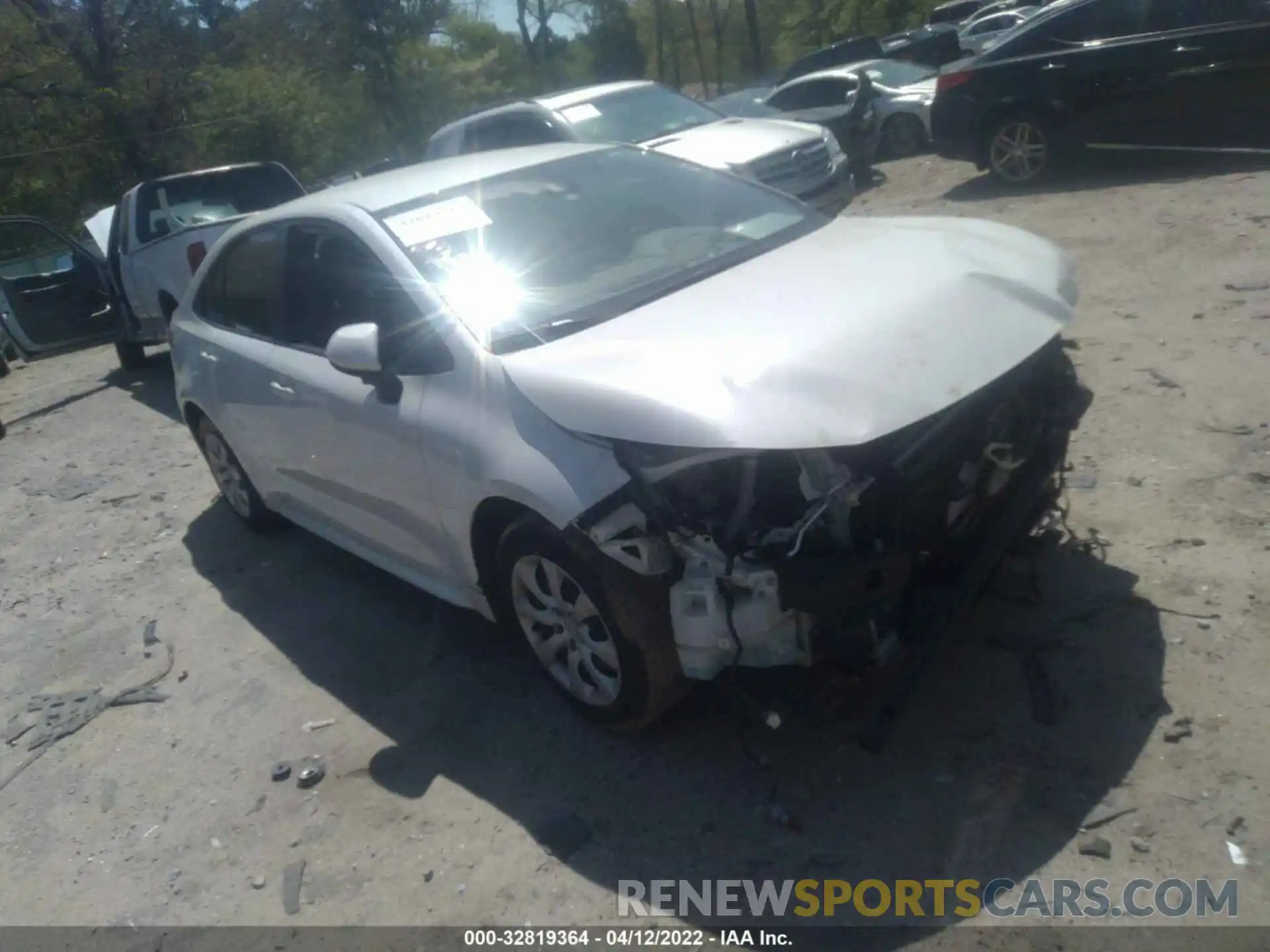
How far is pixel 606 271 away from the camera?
13.3 ft

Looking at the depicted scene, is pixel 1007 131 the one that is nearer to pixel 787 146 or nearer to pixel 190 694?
pixel 787 146

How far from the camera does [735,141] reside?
9672 mm

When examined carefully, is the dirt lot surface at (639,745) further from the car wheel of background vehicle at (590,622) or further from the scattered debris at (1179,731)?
the car wheel of background vehicle at (590,622)

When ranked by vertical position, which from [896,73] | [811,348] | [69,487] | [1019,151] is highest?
[811,348]

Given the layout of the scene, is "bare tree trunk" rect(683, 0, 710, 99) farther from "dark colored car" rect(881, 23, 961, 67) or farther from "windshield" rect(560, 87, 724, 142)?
"windshield" rect(560, 87, 724, 142)

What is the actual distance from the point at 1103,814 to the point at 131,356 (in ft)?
36.7

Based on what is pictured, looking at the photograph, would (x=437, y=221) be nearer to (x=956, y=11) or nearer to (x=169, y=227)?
(x=169, y=227)

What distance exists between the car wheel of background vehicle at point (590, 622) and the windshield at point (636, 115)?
697 centimetres

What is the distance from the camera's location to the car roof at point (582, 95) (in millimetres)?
10297

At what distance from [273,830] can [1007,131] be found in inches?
356

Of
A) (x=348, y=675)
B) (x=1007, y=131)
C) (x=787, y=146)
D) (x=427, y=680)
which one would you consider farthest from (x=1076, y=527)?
(x=1007, y=131)

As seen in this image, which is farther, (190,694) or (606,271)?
(190,694)

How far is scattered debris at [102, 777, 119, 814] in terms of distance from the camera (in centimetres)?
409

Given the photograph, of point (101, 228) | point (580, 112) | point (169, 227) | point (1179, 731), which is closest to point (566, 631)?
point (1179, 731)
